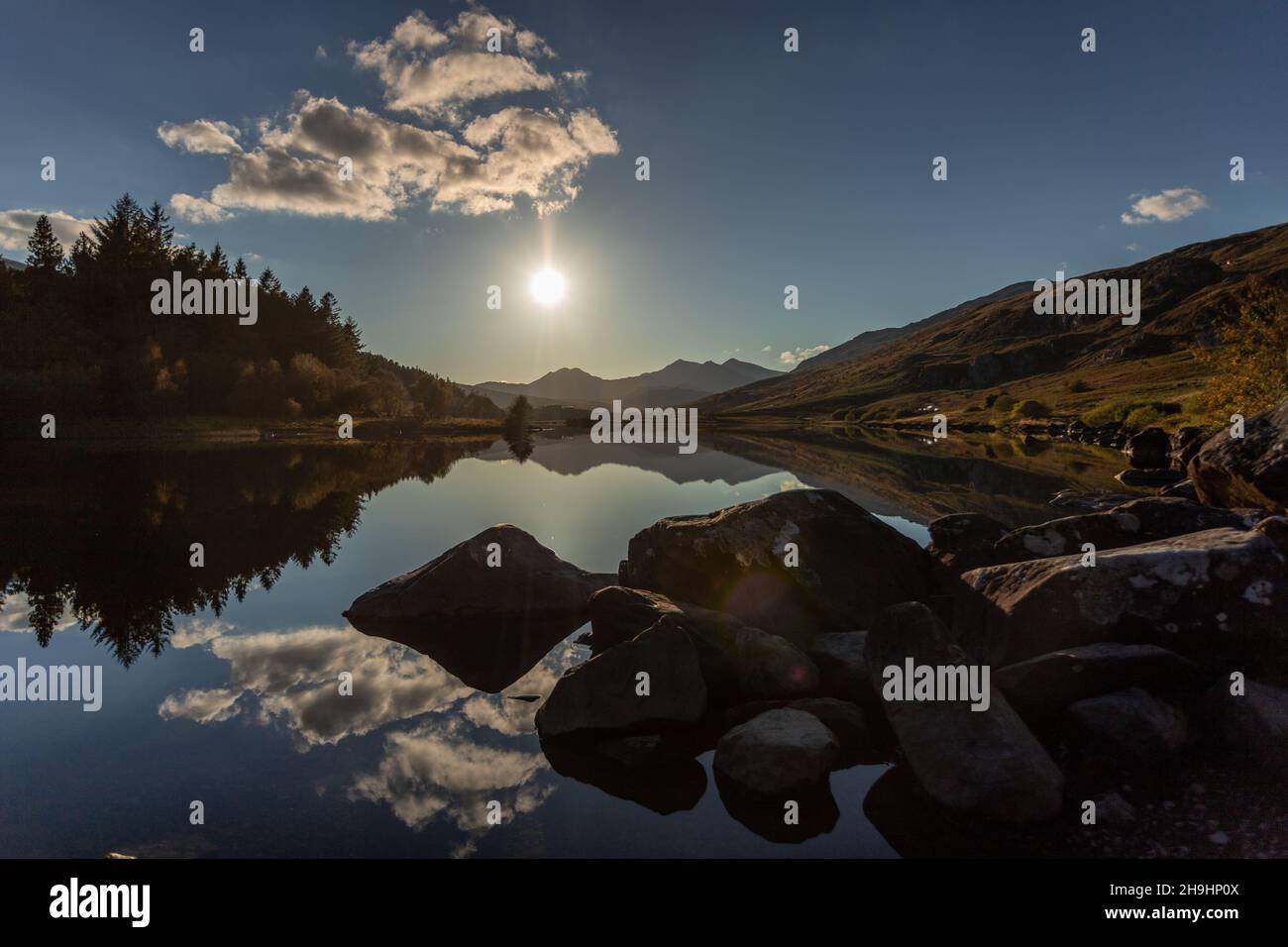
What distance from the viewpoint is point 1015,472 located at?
47594 mm

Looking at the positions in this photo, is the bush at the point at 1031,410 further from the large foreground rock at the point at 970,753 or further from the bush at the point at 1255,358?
the large foreground rock at the point at 970,753

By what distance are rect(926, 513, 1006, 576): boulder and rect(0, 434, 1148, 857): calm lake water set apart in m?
6.94

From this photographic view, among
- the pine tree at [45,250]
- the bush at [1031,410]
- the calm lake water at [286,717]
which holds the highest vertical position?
the pine tree at [45,250]

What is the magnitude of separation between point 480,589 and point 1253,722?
1434 centimetres

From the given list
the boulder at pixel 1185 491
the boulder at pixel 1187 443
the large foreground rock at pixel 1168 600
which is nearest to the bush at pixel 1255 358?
the boulder at pixel 1187 443

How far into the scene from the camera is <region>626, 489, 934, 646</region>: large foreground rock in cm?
1365

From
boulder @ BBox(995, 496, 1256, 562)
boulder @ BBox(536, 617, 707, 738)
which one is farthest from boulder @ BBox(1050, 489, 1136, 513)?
boulder @ BBox(536, 617, 707, 738)

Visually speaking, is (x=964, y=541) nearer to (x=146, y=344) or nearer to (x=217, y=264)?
(x=146, y=344)

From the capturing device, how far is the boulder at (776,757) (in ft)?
26.5

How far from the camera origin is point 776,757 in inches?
323

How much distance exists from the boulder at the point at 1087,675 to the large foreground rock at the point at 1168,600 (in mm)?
598

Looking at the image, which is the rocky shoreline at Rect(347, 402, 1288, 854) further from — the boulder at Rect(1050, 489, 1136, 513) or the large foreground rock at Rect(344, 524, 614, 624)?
the boulder at Rect(1050, 489, 1136, 513)
